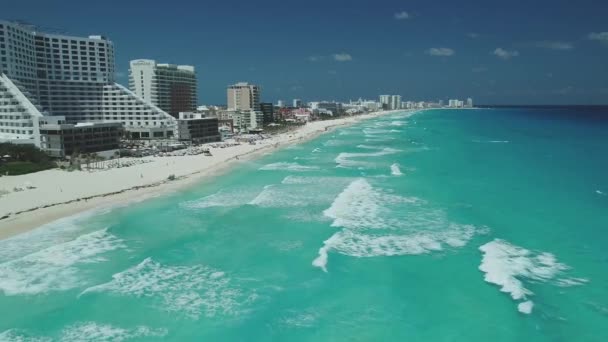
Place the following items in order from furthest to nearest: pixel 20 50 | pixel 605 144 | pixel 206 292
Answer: pixel 605 144 → pixel 20 50 → pixel 206 292

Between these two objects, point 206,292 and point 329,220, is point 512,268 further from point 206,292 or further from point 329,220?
point 206,292

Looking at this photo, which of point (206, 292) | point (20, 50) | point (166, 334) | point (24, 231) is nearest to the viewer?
point (166, 334)

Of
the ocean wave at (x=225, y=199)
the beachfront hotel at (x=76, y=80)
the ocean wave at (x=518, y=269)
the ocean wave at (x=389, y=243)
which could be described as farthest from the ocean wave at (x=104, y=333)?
the beachfront hotel at (x=76, y=80)

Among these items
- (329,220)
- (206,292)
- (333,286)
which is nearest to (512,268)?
(333,286)

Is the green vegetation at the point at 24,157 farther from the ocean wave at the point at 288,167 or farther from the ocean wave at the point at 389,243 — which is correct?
the ocean wave at the point at 389,243

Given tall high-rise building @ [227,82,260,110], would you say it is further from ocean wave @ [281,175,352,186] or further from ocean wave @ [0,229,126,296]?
ocean wave @ [0,229,126,296]

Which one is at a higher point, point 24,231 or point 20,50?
point 20,50

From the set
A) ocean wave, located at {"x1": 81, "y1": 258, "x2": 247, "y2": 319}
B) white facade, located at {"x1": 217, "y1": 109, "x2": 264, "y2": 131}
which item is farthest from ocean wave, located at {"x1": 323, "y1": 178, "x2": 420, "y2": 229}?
white facade, located at {"x1": 217, "y1": 109, "x2": 264, "y2": 131}
